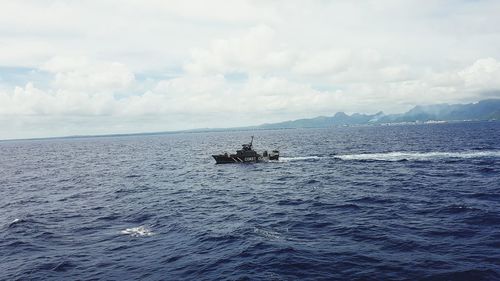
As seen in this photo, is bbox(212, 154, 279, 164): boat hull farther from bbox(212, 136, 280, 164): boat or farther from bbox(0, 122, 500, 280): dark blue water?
bbox(0, 122, 500, 280): dark blue water

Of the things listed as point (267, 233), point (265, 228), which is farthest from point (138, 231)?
point (267, 233)

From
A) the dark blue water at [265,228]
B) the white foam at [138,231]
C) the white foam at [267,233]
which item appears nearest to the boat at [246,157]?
the dark blue water at [265,228]

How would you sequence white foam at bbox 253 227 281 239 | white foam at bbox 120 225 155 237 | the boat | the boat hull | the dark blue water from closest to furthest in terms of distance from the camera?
the dark blue water, white foam at bbox 253 227 281 239, white foam at bbox 120 225 155 237, the boat, the boat hull

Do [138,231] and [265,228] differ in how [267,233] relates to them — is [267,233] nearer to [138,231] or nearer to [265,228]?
[265,228]

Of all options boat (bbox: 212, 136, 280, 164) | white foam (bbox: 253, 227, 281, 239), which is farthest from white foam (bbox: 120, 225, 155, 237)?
boat (bbox: 212, 136, 280, 164)

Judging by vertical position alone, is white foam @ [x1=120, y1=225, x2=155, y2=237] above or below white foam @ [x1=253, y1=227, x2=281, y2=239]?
above

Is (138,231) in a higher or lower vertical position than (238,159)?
lower

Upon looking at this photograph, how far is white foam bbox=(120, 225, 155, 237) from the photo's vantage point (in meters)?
→ 38.8

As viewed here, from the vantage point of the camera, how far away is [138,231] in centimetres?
3994

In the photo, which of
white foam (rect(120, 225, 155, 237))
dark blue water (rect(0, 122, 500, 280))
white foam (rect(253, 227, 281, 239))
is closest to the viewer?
dark blue water (rect(0, 122, 500, 280))

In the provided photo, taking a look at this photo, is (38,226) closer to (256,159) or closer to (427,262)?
(427,262)

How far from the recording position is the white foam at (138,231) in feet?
127

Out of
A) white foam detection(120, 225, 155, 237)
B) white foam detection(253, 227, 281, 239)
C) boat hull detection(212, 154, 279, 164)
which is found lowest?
white foam detection(253, 227, 281, 239)

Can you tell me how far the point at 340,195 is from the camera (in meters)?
54.1
